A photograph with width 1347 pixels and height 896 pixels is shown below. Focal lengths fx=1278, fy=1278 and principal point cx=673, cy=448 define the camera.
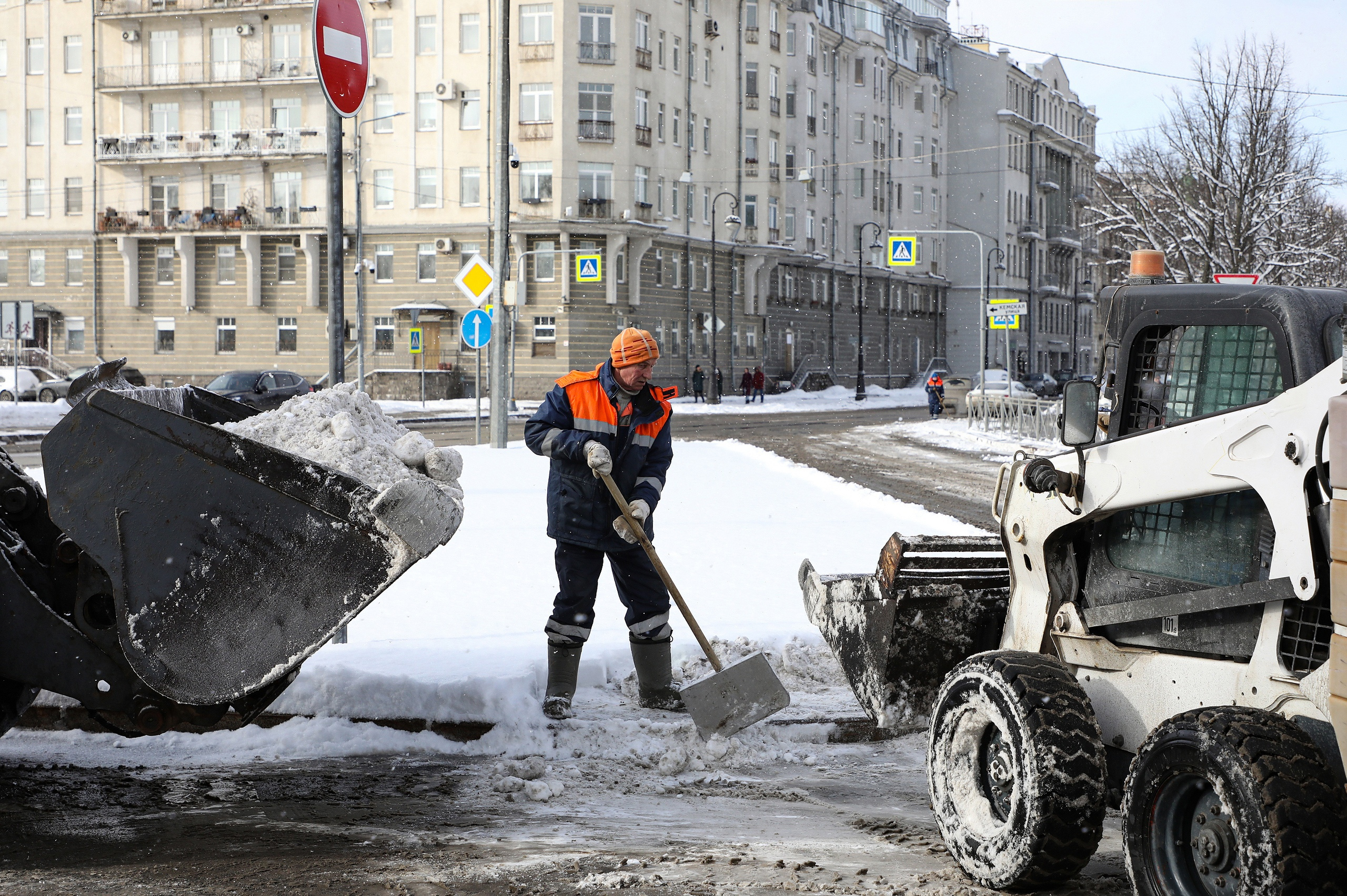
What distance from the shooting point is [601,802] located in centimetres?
A: 459

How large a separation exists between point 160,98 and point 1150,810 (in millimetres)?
52726

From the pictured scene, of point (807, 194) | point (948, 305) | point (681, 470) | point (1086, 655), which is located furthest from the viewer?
point (948, 305)

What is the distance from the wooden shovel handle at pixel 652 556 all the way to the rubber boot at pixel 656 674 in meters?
0.30

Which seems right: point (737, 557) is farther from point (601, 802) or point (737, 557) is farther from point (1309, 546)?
point (1309, 546)

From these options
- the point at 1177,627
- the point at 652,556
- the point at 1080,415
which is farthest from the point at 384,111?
the point at 1177,627

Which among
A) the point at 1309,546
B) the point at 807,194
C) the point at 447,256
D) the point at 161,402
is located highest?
the point at 807,194

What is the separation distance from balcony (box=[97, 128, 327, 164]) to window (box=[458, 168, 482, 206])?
5.16m

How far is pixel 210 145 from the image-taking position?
159 ft

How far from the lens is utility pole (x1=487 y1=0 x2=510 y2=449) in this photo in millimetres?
17797

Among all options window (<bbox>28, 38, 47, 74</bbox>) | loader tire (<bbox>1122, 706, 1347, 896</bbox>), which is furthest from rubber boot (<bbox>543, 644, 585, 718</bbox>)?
window (<bbox>28, 38, 47, 74</bbox>)

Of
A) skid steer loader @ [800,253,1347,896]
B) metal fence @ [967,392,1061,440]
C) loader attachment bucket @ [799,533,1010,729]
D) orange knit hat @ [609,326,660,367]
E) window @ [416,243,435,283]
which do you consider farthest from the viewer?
window @ [416,243,435,283]

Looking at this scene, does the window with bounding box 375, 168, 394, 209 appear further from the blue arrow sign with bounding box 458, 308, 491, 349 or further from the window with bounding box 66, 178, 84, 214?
the blue arrow sign with bounding box 458, 308, 491, 349

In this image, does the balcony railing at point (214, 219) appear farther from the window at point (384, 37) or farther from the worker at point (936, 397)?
the worker at point (936, 397)

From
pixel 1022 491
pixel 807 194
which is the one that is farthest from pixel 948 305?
pixel 1022 491
